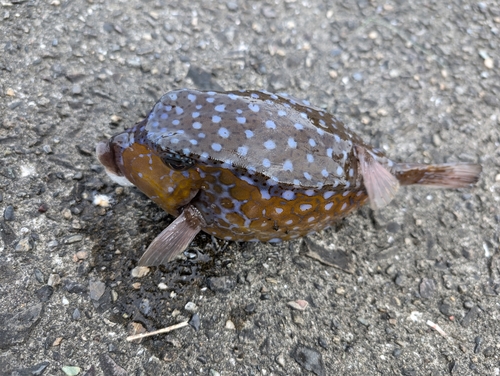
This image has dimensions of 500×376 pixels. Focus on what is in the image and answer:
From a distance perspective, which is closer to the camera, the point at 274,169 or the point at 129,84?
the point at 274,169

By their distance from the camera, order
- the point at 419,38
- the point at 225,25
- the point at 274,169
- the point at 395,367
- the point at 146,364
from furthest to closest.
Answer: the point at 419,38, the point at 225,25, the point at 395,367, the point at 146,364, the point at 274,169

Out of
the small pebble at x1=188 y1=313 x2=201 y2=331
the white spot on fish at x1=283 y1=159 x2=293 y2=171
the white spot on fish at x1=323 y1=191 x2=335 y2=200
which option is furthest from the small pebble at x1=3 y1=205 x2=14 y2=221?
the white spot on fish at x1=323 y1=191 x2=335 y2=200

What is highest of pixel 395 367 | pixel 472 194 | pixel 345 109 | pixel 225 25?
pixel 225 25

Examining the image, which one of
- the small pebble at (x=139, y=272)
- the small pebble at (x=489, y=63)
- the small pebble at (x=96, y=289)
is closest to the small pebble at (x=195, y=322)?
the small pebble at (x=139, y=272)

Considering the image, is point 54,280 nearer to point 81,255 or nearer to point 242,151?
point 81,255

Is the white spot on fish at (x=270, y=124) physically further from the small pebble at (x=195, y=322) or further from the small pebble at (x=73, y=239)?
the small pebble at (x=73, y=239)

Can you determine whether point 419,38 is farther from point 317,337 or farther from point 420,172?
point 317,337

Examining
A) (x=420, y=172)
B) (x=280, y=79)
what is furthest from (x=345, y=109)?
(x=420, y=172)
